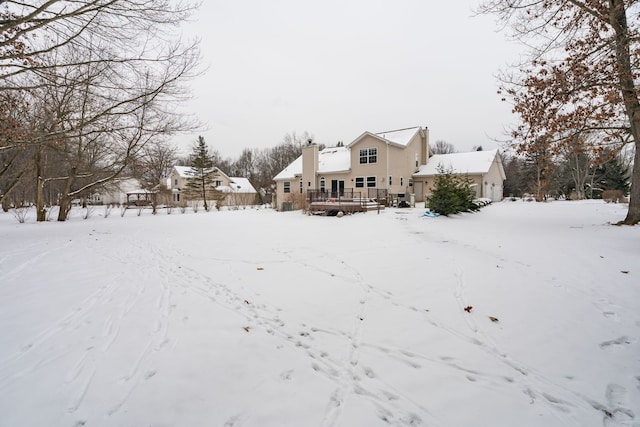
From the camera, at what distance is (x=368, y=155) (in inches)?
920

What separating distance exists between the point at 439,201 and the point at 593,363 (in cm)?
1055

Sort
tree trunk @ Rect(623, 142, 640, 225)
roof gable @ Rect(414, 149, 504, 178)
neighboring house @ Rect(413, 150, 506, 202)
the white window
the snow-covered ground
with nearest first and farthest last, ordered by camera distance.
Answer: the snow-covered ground < tree trunk @ Rect(623, 142, 640, 225) < the white window < neighboring house @ Rect(413, 150, 506, 202) < roof gable @ Rect(414, 149, 504, 178)

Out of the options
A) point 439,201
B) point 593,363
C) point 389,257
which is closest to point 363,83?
point 439,201

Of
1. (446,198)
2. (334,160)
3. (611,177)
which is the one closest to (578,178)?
(611,177)

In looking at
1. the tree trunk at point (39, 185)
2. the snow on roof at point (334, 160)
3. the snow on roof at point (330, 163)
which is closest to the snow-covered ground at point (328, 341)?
the tree trunk at point (39, 185)

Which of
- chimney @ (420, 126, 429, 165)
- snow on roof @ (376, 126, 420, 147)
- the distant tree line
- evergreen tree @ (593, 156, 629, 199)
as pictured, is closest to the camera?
snow on roof @ (376, 126, 420, 147)

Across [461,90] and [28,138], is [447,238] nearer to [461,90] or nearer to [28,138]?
[461,90]

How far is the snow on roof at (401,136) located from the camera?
903 inches

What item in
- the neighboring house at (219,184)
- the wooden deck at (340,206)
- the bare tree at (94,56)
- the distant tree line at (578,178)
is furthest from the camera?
the neighboring house at (219,184)

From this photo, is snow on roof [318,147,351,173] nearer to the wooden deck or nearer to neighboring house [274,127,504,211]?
neighboring house [274,127,504,211]

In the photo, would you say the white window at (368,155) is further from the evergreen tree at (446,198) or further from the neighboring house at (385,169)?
the evergreen tree at (446,198)

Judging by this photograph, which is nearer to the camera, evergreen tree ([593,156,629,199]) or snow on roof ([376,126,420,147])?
snow on roof ([376,126,420,147])

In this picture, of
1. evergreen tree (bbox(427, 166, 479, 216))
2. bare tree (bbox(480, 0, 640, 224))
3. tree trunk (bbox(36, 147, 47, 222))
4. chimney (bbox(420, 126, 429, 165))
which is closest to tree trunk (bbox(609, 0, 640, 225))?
bare tree (bbox(480, 0, 640, 224))

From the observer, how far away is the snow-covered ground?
6.88 ft
